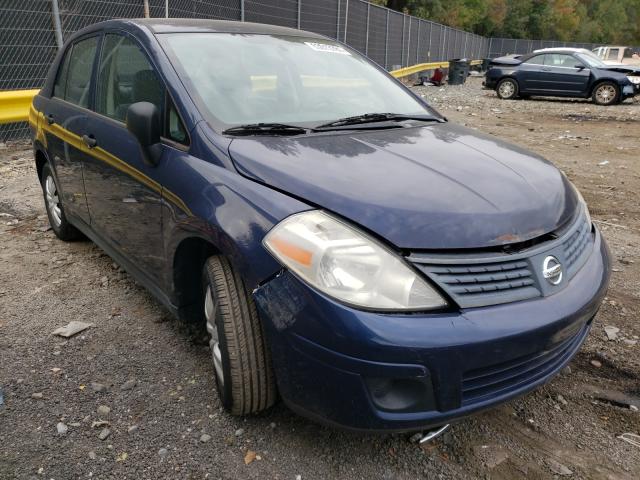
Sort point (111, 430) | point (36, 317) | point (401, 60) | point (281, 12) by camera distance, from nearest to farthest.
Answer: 1. point (111, 430)
2. point (36, 317)
3. point (281, 12)
4. point (401, 60)

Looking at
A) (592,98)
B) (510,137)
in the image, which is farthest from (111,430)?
(592,98)

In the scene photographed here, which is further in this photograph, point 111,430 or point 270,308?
point 111,430

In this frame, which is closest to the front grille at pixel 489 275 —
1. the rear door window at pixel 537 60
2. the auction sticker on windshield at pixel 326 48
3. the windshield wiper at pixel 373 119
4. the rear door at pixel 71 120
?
the windshield wiper at pixel 373 119

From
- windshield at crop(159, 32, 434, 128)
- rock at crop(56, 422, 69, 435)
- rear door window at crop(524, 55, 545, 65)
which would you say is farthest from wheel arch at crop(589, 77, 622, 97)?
rock at crop(56, 422, 69, 435)

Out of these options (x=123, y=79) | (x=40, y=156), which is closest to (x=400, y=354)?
(x=123, y=79)

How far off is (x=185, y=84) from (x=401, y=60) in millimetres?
22359

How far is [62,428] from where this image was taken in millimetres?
2367

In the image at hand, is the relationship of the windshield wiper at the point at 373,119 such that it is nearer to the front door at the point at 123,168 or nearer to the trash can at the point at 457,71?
the front door at the point at 123,168

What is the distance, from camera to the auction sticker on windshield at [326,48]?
3401 millimetres

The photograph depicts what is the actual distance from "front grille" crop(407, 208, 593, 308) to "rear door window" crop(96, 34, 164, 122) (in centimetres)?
160

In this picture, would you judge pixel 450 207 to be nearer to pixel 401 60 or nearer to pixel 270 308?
pixel 270 308

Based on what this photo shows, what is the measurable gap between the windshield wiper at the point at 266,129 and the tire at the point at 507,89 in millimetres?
17079

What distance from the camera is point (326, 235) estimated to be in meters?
1.91

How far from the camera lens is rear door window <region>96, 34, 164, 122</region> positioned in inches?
110
